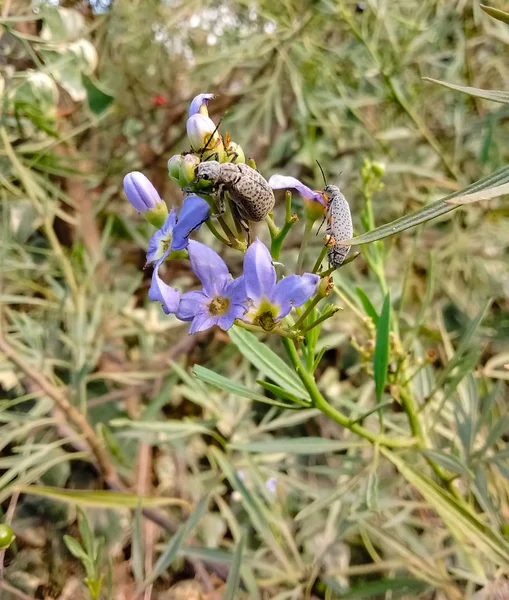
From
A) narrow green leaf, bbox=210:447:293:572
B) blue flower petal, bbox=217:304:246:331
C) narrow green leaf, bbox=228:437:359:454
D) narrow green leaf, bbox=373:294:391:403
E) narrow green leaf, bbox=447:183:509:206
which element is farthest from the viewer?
narrow green leaf, bbox=210:447:293:572

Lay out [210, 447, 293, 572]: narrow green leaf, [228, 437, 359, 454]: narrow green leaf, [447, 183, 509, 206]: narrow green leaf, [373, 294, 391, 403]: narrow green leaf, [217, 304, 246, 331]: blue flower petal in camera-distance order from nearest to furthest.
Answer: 1. [447, 183, 509, 206]: narrow green leaf
2. [217, 304, 246, 331]: blue flower petal
3. [373, 294, 391, 403]: narrow green leaf
4. [228, 437, 359, 454]: narrow green leaf
5. [210, 447, 293, 572]: narrow green leaf

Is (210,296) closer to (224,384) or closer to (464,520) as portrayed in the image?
(224,384)

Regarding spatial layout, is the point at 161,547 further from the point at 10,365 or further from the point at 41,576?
the point at 10,365

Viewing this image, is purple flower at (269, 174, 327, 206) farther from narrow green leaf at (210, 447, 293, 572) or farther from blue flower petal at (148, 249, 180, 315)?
narrow green leaf at (210, 447, 293, 572)

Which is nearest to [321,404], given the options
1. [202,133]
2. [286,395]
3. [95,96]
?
A: [286,395]

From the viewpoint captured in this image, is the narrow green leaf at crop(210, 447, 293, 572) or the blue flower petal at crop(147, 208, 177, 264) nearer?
the blue flower petal at crop(147, 208, 177, 264)

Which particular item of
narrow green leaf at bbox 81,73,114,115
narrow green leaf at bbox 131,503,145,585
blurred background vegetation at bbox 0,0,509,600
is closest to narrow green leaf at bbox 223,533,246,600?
blurred background vegetation at bbox 0,0,509,600

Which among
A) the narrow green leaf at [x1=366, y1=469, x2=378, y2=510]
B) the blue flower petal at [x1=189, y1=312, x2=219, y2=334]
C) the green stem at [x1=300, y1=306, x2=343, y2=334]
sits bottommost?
the narrow green leaf at [x1=366, y1=469, x2=378, y2=510]
